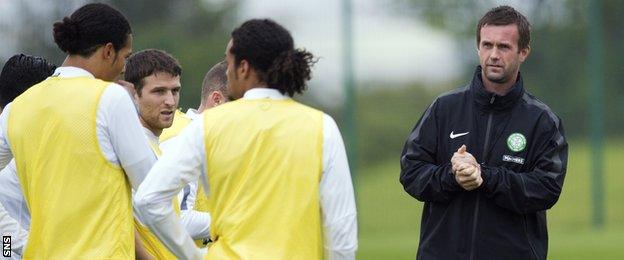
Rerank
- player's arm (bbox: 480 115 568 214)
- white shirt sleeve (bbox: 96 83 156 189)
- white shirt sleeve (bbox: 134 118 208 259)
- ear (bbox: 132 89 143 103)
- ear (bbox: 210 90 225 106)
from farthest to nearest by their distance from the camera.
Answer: ear (bbox: 210 90 225 106) → ear (bbox: 132 89 143 103) → player's arm (bbox: 480 115 568 214) → white shirt sleeve (bbox: 96 83 156 189) → white shirt sleeve (bbox: 134 118 208 259)

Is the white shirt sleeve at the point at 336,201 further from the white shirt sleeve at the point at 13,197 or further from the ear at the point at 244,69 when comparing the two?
the white shirt sleeve at the point at 13,197

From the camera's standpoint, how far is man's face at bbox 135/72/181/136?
18.6 feet

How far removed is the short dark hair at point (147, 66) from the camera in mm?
5762

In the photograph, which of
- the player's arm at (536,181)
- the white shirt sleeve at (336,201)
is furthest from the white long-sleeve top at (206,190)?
the player's arm at (536,181)

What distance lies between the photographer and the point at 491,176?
5270mm

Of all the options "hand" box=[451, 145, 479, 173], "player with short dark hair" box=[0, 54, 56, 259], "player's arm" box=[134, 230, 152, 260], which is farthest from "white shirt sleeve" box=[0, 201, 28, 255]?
"hand" box=[451, 145, 479, 173]

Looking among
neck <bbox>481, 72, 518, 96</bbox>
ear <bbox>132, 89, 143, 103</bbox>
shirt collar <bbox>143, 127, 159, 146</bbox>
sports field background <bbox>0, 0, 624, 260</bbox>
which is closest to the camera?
neck <bbox>481, 72, 518, 96</bbox>

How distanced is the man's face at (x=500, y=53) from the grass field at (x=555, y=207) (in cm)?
761

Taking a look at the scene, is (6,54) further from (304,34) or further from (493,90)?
(493,90)

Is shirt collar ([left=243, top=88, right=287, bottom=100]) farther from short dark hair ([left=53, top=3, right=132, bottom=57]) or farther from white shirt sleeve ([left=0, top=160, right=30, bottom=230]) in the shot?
white shirt sleeve ([left=0, top=160, right=30, bottom=230])

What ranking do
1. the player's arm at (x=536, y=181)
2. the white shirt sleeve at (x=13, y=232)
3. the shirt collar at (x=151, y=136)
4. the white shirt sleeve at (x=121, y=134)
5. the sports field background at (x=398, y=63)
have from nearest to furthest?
the white shirt sleeve at (x=121, y=134), the player's arm at (x=536, y=181), the white shirt sleeve at (x=13, y=232), the shirt collar at (x=151, y=136), the sports field background at (x=398, y=63)

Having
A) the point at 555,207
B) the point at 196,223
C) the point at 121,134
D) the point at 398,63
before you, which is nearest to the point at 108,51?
the point at 121,134

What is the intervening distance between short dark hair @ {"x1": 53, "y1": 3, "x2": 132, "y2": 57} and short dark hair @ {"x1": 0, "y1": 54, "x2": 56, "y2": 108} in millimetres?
883

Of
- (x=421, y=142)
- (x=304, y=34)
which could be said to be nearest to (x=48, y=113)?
(x=421, y=142)
